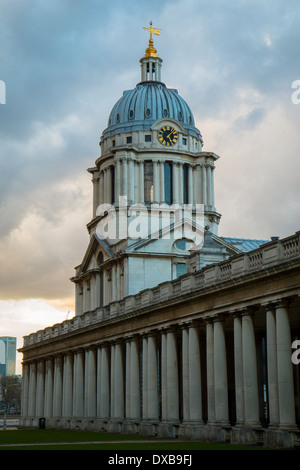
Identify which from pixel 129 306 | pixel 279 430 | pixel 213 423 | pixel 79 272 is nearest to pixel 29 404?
pixel 79 272

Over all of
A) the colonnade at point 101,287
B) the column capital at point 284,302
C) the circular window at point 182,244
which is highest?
the circular window at point 182,244

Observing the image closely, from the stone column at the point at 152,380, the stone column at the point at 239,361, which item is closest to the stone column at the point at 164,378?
the stone column at the point at 152,380

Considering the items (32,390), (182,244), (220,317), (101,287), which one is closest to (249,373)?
(220,317)

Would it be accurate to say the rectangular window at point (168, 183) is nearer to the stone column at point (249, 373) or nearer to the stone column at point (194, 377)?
the stone column at point (194, 377)

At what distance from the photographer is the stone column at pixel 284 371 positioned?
4396 centimetres

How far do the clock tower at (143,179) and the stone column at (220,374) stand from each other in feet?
117

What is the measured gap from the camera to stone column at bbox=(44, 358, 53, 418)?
93.6 m

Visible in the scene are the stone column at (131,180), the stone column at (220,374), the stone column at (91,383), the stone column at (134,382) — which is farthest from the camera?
the stone column at (131,180)

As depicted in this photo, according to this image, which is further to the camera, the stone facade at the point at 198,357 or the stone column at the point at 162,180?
the stone column at the point at 162,180

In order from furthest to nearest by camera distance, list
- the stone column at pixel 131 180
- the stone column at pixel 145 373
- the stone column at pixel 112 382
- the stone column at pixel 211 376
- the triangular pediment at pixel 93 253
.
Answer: the stone column at pixel 131 180 < the triangular pediment at pixel 93 253 < the stone column at pixel 112 382 < the stone column at pixel 145 373 < the stone column at pixel 211 376

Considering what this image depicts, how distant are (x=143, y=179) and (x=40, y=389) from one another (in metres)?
26.7

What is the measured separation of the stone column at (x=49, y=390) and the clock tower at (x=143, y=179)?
7849 mm

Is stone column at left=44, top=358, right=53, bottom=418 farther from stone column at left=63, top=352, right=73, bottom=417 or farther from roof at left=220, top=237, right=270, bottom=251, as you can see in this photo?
roof at left=220, top=237, right=270, bottom=251

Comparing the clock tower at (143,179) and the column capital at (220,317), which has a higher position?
the clock tower at (143,179)
